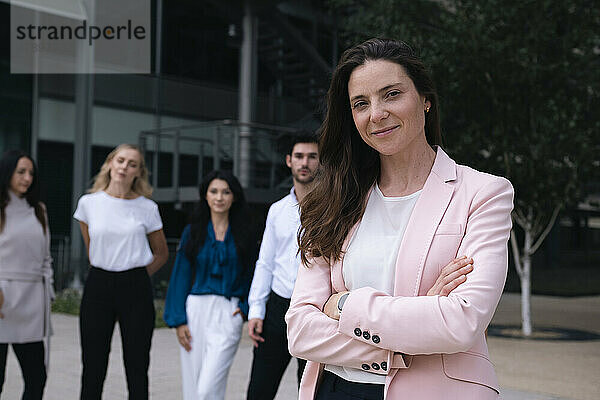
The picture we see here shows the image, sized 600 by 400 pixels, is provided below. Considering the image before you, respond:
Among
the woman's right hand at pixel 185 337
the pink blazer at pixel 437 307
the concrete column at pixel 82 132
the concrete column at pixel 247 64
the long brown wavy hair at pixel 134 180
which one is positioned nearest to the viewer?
the pink blazer at pixel 437 307

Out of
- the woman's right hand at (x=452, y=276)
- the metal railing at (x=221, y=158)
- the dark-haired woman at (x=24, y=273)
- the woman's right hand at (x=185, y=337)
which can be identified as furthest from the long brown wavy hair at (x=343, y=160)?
the metal railing at (x=221, y=158)

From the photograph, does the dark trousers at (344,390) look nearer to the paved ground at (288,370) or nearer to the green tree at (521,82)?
the paved ground at (288,370)

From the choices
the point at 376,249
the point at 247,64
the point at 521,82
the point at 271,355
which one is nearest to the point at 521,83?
the point at 521,82

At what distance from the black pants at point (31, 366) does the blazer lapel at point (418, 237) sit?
12.4 feet

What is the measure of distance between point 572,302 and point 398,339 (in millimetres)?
17290

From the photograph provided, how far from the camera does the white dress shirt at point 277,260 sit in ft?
14.8

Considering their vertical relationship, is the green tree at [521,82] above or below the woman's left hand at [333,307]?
above

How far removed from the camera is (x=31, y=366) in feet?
16.9

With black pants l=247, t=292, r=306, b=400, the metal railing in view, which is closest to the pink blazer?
→ black pants l=247, t=292, r=306, b=400

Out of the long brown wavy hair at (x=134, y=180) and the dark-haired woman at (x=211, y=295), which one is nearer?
the dark-haired woman at (x=211, y=295)

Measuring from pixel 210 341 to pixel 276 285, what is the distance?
2.00 ft

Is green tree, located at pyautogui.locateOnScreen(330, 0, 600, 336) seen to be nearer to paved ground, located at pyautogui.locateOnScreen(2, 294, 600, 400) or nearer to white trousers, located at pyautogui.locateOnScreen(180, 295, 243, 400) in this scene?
paved ground, located at pyautogui.locateOnScreen(2, 294, 600, 400)

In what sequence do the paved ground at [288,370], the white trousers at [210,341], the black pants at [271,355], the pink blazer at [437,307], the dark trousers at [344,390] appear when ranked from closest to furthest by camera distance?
the pink blazer at [437,307] < the dark trousers at [344,390] < the black pants at [271,355] < the white trousers at [210,341] < the paved ground at [288,370]

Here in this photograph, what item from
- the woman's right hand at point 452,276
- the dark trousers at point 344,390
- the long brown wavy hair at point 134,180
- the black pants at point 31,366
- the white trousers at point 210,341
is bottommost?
the black pants at point 31,366
